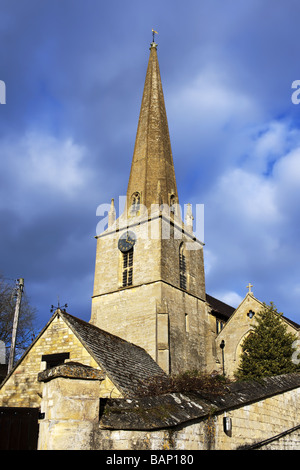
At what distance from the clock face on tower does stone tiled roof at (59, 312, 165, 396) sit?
10.5 meters

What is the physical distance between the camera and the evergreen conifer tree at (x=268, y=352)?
21094 millimetres

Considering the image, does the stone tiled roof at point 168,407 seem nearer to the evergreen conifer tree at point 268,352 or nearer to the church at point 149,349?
the church at point 149,349

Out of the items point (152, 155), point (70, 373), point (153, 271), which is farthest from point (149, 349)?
point (70, 373)

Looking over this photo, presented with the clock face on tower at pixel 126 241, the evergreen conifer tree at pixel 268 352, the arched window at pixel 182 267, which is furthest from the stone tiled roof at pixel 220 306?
the evergreen conifer tree at pixel 268 352

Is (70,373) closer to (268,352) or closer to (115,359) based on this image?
(115,359)

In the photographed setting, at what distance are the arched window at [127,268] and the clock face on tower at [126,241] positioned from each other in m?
0.33

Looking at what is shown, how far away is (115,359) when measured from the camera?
16.4 m

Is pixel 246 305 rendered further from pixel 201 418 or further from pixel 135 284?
pixel 201 418

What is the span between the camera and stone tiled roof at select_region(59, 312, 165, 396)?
14258 mm

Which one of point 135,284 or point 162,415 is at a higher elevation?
point 135,284

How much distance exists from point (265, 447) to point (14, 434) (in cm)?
649

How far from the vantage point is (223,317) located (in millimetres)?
32750
